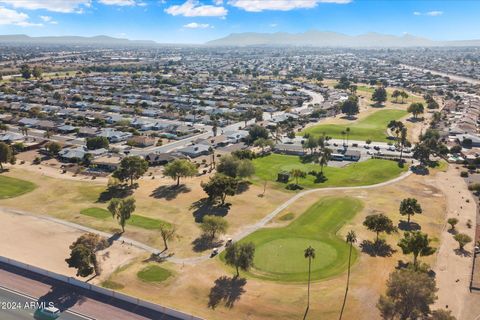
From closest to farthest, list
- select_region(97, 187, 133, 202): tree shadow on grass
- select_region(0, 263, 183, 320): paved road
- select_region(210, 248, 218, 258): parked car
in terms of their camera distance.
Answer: select_region(0, 263, 183, 320): paved road
select_region(210, 248, 218, 258): parked car
select_region(97, 187, 133, 202): tree shadow on grass

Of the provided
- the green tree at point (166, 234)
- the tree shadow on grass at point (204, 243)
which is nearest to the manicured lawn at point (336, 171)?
the tree shadow on grass at point (204, 243)

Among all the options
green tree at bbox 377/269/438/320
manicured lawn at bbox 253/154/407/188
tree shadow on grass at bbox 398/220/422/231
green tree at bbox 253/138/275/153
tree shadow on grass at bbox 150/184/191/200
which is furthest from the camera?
green tree at bbox 253/138/275/153

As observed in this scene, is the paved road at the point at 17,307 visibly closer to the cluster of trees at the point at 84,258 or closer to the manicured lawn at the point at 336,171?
the cluster of trees at the point at 84,258

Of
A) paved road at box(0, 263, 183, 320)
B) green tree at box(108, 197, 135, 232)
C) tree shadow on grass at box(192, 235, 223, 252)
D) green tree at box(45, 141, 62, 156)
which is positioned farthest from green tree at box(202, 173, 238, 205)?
green tree at box(45, 141, 62, 156)

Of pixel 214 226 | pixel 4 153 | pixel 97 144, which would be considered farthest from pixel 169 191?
pixel 4 153

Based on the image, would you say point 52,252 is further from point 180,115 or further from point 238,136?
point 180,115

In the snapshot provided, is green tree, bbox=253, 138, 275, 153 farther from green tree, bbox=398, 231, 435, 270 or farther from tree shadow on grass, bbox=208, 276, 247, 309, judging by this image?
tree shadow on grass, bbox=208, 276, 247, 309
